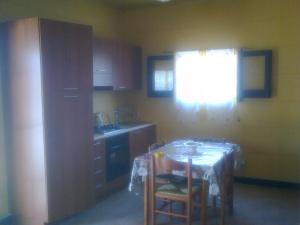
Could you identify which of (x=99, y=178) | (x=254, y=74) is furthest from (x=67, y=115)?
(x=254, y=74)

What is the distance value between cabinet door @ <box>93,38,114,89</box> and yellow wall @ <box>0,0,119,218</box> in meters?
0.37

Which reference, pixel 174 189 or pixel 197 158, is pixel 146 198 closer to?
pixel 174 189

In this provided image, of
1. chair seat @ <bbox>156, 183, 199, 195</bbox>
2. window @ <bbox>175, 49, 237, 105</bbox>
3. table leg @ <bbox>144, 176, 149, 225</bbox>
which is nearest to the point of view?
chair seat @ <bbox>156, 183, 199, 195</bbox>

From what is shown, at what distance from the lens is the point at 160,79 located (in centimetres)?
520

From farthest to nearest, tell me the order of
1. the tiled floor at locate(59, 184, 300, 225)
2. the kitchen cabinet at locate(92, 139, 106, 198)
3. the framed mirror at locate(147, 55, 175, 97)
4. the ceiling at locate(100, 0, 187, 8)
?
1. the framed mirror at locate(147, 55, 175, 97)
2. the ceiling at locate(100, 0, 187, 8)
3. the kitchen cabinet at locate(92, 139, 106, 198)
4. the tiled floor at locate(59, 184, 300, 225)

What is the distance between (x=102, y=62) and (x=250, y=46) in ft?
6.81

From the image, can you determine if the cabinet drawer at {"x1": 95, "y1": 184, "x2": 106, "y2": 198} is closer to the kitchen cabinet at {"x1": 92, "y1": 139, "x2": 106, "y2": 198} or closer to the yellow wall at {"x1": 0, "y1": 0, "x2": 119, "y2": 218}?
the kitchen cabinet at {"x1": 92, "y1": 139, "x2": 106, "y2": 198}

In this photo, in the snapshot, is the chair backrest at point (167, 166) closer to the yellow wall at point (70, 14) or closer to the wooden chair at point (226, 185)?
the wooden chair at point (226, 185)

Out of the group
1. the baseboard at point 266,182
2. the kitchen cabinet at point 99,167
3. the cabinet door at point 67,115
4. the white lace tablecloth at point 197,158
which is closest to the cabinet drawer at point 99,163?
the kitchen cabinet at point 99,167

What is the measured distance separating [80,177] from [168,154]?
3.51 ft

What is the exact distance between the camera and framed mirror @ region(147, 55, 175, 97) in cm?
511

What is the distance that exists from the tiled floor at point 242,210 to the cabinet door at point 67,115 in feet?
0.72

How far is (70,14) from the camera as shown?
4.30 meters

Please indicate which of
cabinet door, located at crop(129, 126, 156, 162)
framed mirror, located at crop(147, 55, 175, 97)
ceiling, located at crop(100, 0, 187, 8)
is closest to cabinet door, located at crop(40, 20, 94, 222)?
cabinet door, located at crop(129, 126, 156, 162)
